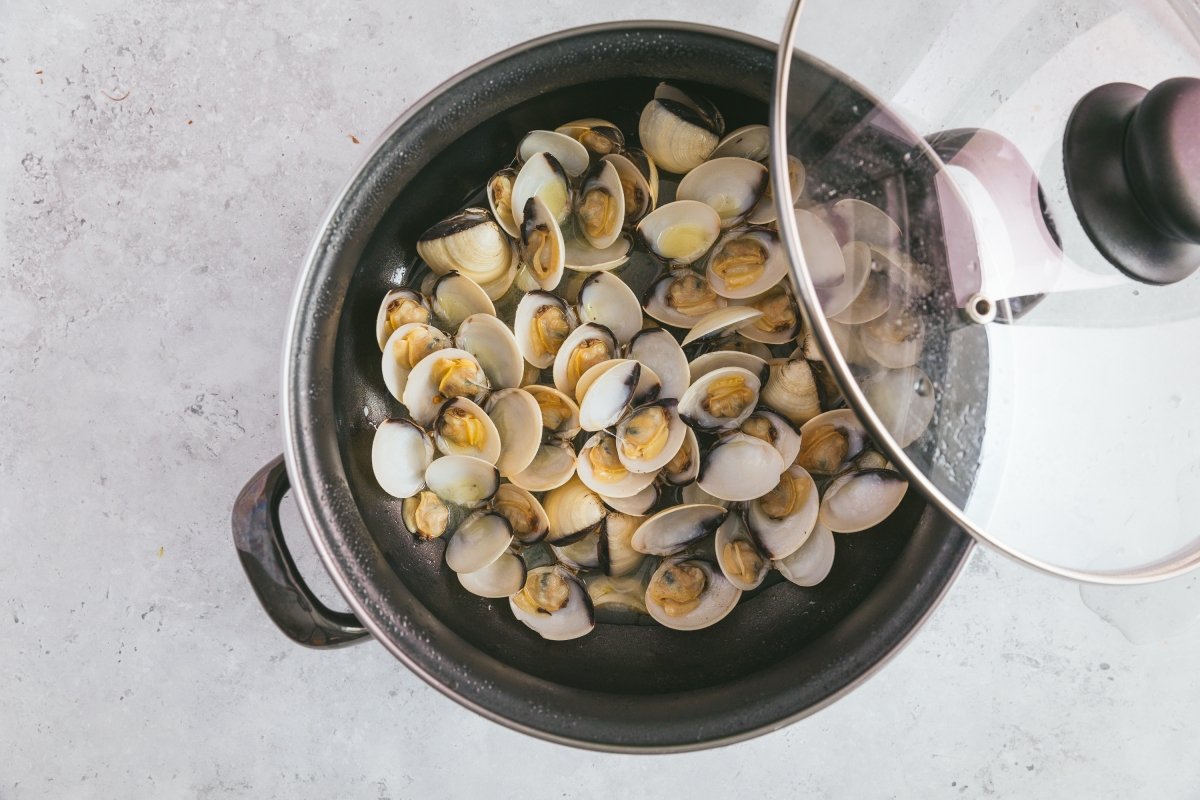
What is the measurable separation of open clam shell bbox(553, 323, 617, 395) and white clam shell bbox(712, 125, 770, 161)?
209 millimetres

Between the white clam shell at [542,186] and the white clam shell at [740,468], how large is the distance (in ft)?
0.91

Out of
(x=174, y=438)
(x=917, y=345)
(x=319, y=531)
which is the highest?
(x=917, y=345)

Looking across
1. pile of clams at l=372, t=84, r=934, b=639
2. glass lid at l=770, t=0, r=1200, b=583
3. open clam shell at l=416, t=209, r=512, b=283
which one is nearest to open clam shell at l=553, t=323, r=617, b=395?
pile of clams at l=372, t=84, r=934, b=639

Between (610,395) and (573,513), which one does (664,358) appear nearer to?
(610,395)

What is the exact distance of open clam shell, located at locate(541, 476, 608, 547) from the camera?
78cm

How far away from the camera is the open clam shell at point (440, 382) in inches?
29.8

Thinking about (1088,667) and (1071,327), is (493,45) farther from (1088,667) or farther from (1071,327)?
(1088,667)

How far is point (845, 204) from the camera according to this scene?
1.66ft

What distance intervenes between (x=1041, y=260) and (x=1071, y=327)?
5 cm

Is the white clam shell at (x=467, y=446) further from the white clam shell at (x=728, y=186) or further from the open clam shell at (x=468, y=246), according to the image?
the white clam shell at (x=728, y=186)

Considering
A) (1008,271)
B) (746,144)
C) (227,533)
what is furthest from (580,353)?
(227,533)

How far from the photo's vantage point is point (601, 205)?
2.54 feet

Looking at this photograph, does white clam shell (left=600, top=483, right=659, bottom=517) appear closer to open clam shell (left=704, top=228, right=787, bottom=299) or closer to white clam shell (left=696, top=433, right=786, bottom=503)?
white clam shell (left=696, top=433, right=786, bottom=503)

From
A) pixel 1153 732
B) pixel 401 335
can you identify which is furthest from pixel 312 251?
pixel 1153 732
